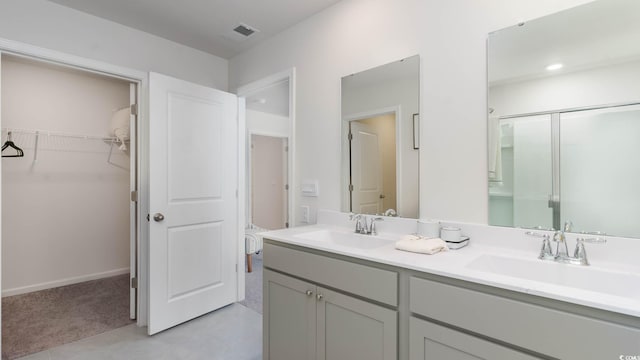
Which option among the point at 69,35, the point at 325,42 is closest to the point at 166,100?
the point at 69,35

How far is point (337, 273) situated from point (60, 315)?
2.86m

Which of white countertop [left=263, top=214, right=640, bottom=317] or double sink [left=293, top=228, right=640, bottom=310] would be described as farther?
double sink [left=293, top=228, right=640, bottom=310]

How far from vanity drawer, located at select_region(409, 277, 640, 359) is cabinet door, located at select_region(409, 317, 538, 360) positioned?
0.03 meters

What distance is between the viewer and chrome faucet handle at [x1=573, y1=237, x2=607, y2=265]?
1187 mm

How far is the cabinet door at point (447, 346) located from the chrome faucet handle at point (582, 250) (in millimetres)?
511

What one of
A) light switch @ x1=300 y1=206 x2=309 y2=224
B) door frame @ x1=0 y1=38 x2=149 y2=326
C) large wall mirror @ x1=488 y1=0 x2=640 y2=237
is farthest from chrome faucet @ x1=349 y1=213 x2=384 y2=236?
door frame @ x1=0 y1=38 x2=149 y2=326

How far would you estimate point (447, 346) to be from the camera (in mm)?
1100

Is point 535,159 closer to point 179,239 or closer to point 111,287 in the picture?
point 179,239

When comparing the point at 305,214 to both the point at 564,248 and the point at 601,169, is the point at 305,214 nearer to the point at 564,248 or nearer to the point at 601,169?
the point at 564,248

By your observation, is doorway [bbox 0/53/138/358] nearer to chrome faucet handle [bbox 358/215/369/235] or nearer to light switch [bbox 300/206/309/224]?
light switch [bbox 300/206/309/224]

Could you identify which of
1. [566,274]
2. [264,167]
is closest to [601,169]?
[566,274]

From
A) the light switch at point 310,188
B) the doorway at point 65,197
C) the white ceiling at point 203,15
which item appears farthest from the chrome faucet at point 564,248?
the doorway at point 65,197

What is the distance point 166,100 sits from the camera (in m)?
2.44

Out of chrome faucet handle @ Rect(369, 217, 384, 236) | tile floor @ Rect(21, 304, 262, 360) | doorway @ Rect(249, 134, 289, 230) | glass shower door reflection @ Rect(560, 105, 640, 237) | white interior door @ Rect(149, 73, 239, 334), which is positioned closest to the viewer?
glass shower door reflection @ Rect(560, 105, 640, 237)
